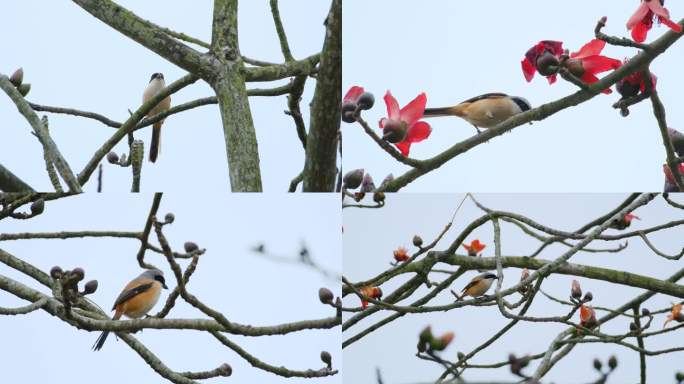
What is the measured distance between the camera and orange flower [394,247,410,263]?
233cm

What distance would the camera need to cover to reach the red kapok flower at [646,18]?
1632mm

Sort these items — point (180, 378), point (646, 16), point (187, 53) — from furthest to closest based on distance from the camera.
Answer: point (187, 53) → point (180, 378) → point (646, 16)

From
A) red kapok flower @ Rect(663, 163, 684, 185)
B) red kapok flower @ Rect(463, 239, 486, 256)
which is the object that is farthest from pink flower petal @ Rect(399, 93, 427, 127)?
red kapok flower @ Rect(463, 239, 486, 256)

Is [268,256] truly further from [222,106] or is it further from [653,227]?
[653,227]

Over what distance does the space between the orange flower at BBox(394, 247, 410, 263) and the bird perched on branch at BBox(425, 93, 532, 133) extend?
415mm

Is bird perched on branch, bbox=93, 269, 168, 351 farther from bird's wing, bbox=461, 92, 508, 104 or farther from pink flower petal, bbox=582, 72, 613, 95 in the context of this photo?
pink flower petal, bbox=582, 72, 613, 95

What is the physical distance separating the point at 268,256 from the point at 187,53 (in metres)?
0.60

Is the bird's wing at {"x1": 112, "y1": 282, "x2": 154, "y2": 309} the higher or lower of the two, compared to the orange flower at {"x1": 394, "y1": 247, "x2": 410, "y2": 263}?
lower

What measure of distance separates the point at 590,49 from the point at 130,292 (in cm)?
144

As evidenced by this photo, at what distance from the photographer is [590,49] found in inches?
68.3

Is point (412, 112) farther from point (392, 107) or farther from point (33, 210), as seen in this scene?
point (33, 210)

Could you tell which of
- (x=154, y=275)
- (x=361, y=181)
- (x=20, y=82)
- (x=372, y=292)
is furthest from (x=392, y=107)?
(x=20, y=82)

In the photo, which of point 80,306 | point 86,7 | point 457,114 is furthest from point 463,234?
point 86,7

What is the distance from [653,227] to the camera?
8.08 feet
